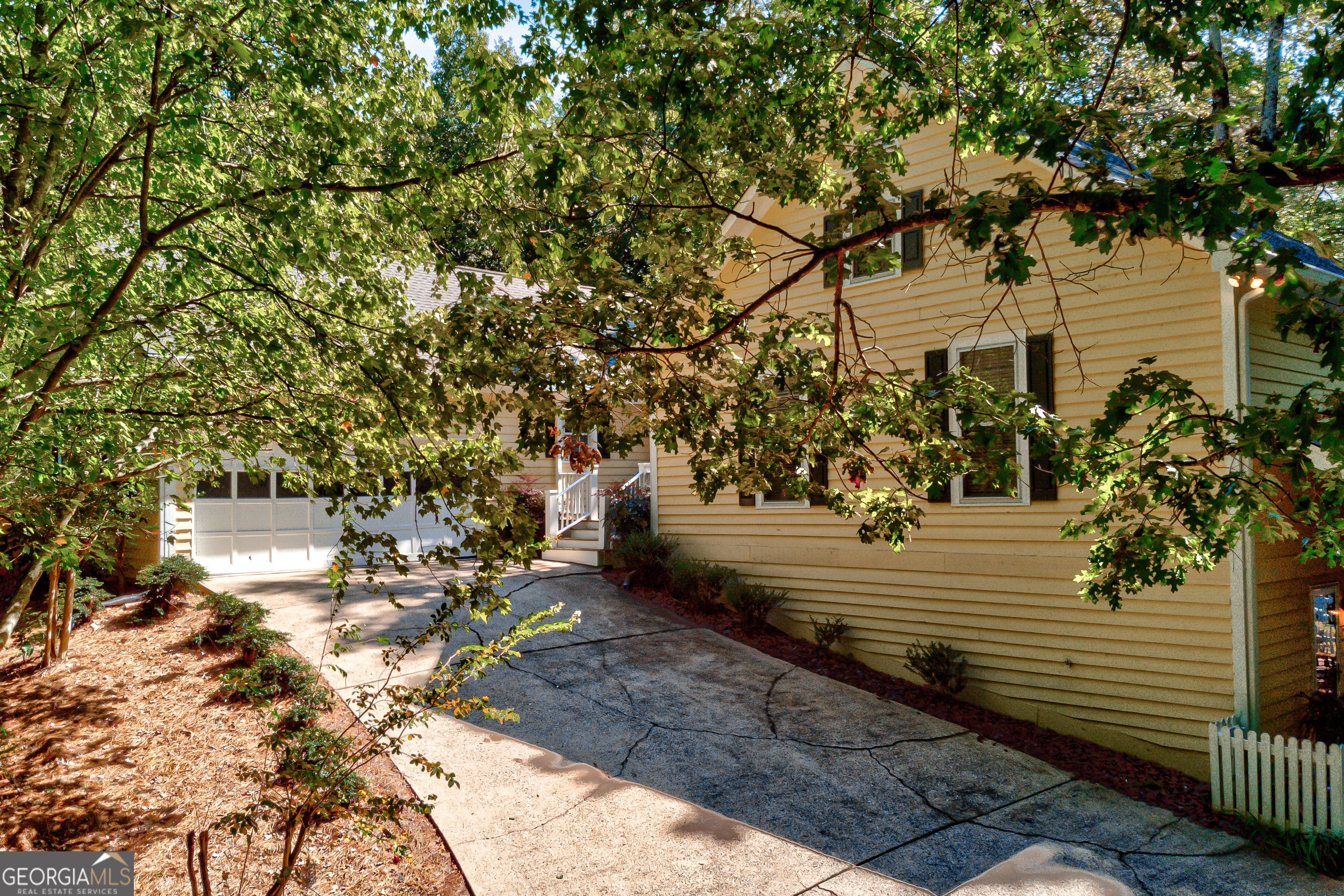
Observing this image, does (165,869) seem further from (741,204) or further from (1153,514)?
(741,204)

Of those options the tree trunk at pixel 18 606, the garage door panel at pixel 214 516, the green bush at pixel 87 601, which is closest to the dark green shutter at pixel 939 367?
the tree trunk at pixel 18 606

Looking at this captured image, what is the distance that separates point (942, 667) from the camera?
8.98m

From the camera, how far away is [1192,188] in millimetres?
3105

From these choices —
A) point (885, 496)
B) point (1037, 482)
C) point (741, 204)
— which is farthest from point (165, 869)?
point (741, 204)

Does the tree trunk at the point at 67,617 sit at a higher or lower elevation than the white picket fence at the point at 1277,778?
higher

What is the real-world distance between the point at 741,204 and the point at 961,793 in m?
8.28

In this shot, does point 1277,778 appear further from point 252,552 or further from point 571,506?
point 252,552

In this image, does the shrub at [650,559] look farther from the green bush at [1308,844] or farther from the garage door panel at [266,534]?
the green bush at [1308,844]

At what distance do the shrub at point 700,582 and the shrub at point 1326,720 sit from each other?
21.7ft

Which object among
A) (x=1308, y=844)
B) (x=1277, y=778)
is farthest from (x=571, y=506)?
(x=1308, y=844)

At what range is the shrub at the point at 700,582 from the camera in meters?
11.2

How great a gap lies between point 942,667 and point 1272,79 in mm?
9682

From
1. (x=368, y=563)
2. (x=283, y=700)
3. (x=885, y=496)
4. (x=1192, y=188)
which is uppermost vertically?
(x=1192, y=188)

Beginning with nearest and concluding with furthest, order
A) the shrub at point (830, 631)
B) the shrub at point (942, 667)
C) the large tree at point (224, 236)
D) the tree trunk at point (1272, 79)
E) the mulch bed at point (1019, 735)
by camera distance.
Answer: the large tree at point (224, 236)
the mulch bed at point (1019, 735)
the shrub at point (942, 667)
the shrub at point (830, 631)
the tree trunk at point (1272, 79)
